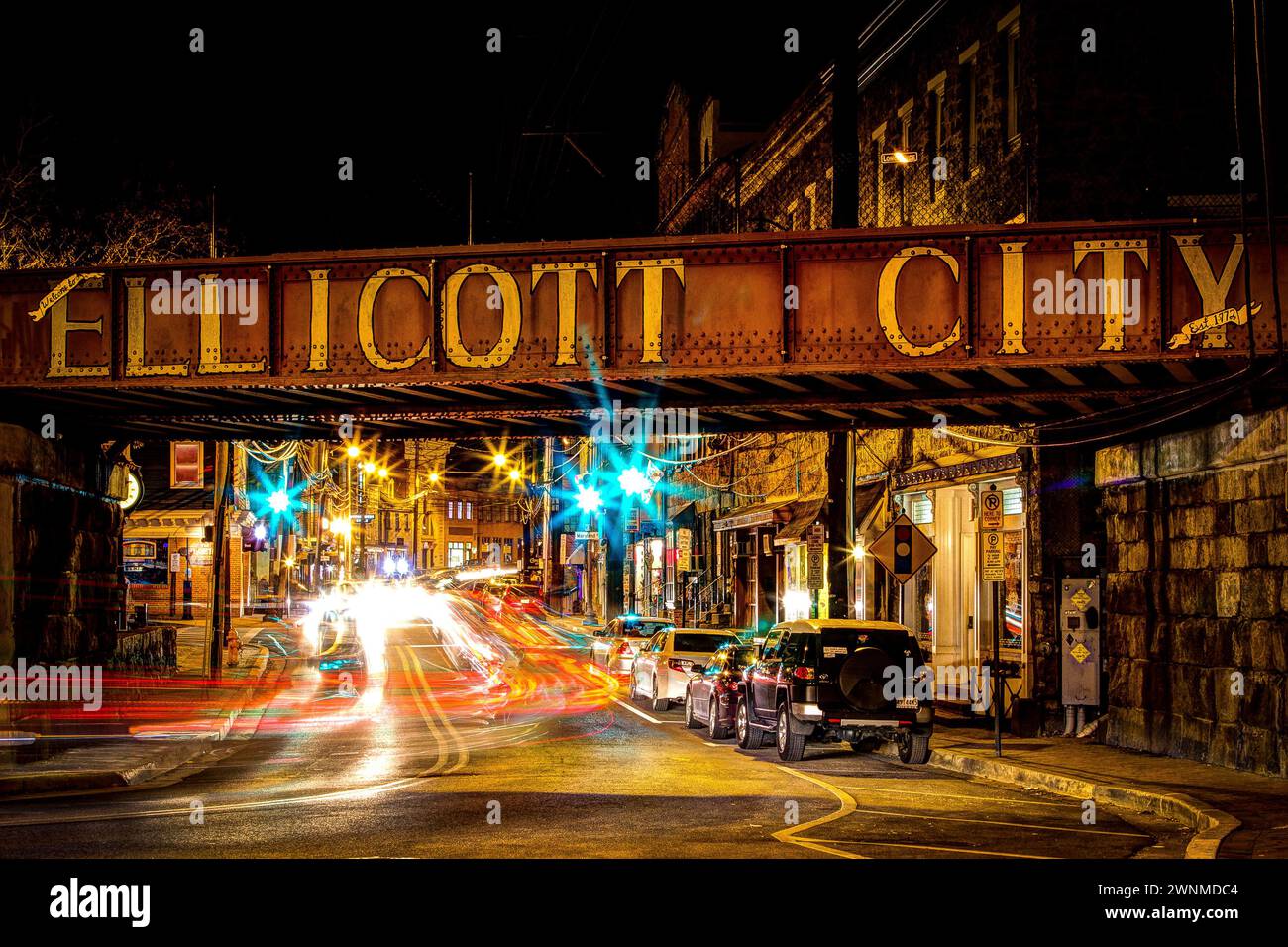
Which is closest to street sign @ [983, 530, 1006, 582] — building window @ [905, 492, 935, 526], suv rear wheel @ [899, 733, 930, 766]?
suv rear wheel @ [899, 733, 930, 766]

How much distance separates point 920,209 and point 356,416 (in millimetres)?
13570

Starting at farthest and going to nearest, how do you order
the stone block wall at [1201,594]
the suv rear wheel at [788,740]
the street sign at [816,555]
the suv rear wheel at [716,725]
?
the street sign at [816,555]
the suv rear wheel at [716,725]
the suv rear wheel at [788,740]
the stone block wall at [1201,594]

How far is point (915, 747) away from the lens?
18422mm

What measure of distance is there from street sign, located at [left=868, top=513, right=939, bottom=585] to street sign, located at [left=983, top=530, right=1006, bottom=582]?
79 cm

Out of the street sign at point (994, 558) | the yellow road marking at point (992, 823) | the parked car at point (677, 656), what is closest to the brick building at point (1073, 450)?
the street sign at point (994, 558)

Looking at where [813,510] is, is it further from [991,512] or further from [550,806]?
[550,806]

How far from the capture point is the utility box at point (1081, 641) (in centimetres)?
1995

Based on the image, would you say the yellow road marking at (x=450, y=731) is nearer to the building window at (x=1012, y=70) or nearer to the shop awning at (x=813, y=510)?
the shop awning at (x=813, y=510)

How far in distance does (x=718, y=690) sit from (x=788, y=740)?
3275 millimetres

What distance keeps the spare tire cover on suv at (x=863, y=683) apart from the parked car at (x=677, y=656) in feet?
23.6

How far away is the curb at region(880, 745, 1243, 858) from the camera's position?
11711 millimetres

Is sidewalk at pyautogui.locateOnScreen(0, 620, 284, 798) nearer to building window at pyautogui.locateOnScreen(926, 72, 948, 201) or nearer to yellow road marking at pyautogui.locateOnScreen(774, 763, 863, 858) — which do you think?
yellow road marking at pyautogui.locateOnScreen(774, 763, 863, 858)

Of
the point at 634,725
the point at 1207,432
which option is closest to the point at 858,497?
the point at 634,725

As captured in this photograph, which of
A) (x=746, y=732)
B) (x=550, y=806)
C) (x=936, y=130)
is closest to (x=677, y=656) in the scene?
(x=746, y=732)
